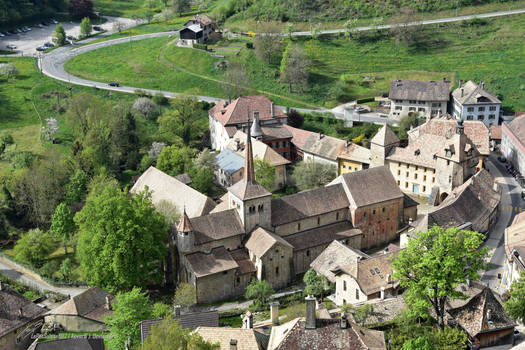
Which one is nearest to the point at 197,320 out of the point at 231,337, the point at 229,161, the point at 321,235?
the point at 231,337

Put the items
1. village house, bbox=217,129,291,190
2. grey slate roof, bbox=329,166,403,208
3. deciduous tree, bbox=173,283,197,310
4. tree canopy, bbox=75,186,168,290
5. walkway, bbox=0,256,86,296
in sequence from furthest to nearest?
village house, bbox=217,129,291,190
grey slate roof, bbox=329,166,403,208
walkway, bbox=0,256,86,296
tree canopy, bbox=75,186,168,290
deciduous tree, bbox=173,283,197,310

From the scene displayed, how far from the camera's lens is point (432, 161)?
10412 centimetres

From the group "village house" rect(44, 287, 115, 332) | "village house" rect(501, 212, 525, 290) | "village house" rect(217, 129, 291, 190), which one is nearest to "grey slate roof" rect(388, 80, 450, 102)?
"village house" rect(217, 129, 291, 190)

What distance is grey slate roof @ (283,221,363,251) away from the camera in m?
87.2

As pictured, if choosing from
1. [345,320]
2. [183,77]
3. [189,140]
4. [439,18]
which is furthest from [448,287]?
[439,18]

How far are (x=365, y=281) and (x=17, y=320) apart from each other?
42.4m

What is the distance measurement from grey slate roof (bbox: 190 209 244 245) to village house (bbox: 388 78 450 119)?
66.5m

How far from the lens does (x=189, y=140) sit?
426 feet

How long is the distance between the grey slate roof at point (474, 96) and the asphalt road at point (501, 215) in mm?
14081

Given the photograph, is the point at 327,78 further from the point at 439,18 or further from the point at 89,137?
the point at 89,137

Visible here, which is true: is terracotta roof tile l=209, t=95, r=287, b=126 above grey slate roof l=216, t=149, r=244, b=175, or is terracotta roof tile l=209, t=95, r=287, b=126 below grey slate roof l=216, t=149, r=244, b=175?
above

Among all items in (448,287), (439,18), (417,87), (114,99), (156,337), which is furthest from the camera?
(439,18)

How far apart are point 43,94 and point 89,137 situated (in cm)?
4048

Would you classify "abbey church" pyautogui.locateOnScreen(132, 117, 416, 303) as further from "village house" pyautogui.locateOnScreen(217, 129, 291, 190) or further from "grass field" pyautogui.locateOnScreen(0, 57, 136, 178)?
"grass field" pyautogui.locateOnScreen(0, 57, 136, 178)
